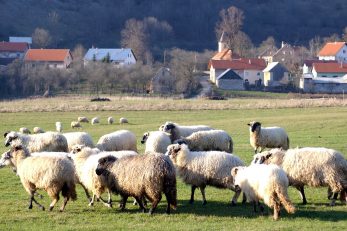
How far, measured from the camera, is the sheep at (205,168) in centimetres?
1683

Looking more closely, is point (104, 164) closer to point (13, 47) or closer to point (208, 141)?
point (208, 141)

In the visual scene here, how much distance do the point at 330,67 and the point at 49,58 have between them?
167 ft

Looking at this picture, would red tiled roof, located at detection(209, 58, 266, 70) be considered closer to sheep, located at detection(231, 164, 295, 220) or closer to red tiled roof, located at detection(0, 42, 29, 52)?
red tiled roof, located at detection(0, 42, 29, 52)

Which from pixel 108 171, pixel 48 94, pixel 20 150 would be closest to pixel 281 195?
pixel 108 171

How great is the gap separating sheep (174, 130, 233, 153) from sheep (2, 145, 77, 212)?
8.12m

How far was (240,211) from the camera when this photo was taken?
1558 centimetres

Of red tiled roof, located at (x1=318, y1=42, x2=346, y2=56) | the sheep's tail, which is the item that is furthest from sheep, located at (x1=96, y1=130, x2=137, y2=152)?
red tiled roof, located at (x1=318, y1=42, x2=346, y2=56)

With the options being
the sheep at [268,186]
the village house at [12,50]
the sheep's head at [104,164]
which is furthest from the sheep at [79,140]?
the village house at [12,50]

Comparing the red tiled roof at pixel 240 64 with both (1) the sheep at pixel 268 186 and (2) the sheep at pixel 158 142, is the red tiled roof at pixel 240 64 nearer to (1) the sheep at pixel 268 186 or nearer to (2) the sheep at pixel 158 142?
(2) the sheep at pixel 158 142

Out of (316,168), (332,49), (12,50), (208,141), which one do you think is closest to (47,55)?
(12,50)

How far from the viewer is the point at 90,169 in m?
16.6

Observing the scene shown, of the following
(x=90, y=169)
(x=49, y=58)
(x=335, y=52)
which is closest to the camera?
(x=90, y=169)

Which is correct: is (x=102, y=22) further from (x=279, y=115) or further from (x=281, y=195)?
(x=281, y=195)

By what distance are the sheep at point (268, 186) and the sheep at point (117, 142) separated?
31.1ft
